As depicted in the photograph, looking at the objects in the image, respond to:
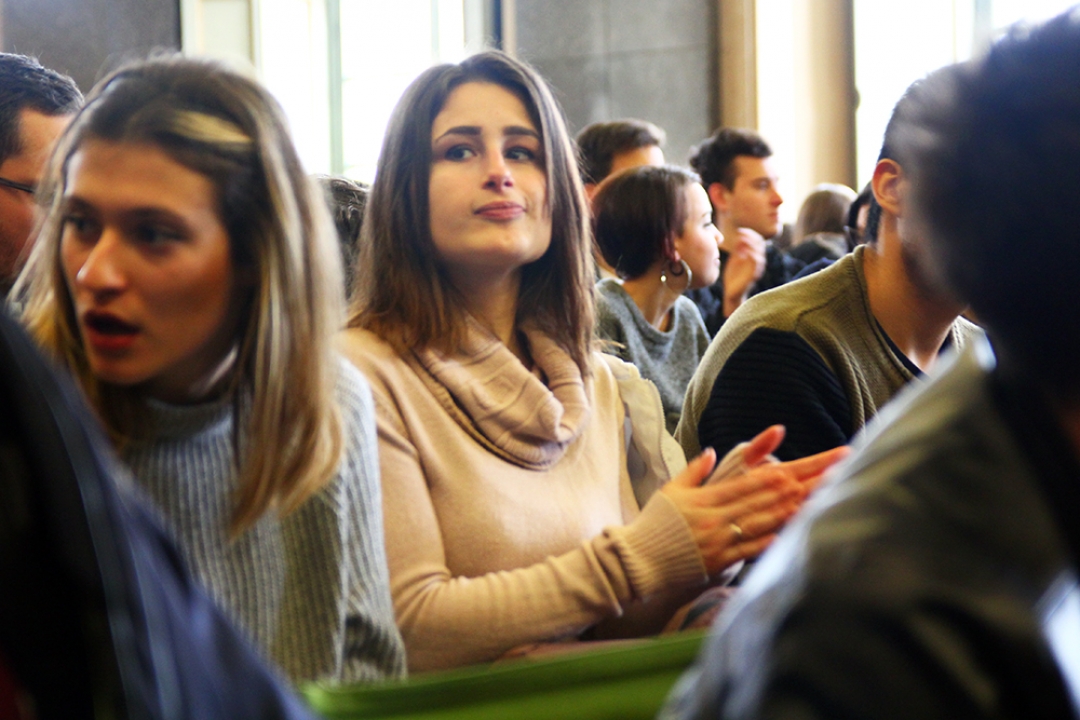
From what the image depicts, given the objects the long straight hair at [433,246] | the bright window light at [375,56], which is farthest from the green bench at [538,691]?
the bright window light at [375,56]

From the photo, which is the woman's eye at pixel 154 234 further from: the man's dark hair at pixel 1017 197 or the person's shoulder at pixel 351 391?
the man's dark hair at pixel 1017 197

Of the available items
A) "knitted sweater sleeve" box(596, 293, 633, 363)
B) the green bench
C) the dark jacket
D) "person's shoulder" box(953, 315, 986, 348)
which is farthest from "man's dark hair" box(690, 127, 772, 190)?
the dark jacket

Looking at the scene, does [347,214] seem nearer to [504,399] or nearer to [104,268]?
[504,399]

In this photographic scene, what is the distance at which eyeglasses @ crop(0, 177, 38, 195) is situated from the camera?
6.89 ft

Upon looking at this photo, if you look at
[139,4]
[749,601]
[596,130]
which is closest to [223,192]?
[749,601]

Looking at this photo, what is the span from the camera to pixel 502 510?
1.76 m

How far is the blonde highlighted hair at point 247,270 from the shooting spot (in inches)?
50.9

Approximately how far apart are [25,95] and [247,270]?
3.69ft

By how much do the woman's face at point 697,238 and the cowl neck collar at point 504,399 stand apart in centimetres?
157

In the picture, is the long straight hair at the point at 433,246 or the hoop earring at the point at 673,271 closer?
the long straight hair at the point at 433,246

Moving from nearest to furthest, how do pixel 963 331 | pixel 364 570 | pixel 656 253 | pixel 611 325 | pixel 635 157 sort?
pixel 364 570, pixel 963 331, pixel 611 325, pixel 656 253, pixel 635 157

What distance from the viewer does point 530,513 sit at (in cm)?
179

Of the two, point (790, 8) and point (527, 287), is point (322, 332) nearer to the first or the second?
point (527, 287)

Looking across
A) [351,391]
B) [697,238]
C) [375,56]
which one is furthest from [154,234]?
[375,56]
